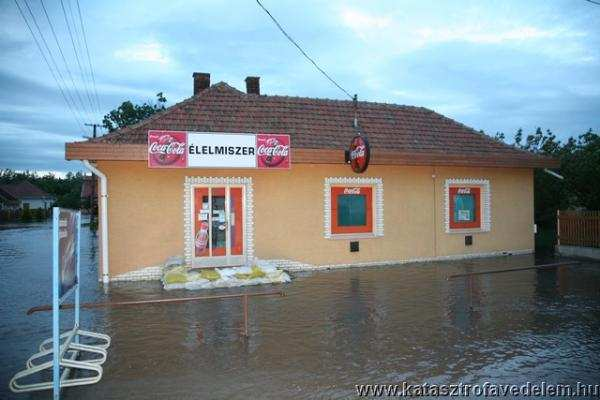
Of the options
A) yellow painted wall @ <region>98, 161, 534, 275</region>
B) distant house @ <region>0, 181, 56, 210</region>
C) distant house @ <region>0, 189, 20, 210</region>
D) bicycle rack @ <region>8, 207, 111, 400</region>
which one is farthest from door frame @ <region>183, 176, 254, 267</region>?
distant house @ <region>0, 181, 56, 210</region>

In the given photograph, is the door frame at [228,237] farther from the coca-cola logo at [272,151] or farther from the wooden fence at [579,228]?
the wooden fence at [579,228]

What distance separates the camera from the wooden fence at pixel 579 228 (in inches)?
600

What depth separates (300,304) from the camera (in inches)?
356

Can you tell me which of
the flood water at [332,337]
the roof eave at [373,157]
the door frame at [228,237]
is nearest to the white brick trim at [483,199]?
the roof eave at [373,157]

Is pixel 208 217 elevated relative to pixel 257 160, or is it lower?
lower

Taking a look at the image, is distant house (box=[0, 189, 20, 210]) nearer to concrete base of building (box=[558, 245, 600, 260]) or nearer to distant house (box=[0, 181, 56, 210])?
distant house (box=[0, 181, 56, 210])

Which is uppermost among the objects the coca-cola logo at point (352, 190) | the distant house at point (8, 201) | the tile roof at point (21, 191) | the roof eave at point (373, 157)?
the tile roof at point (21, 191)

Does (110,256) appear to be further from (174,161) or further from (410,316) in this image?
(410,316)

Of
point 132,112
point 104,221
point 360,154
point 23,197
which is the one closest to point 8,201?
point 23,197

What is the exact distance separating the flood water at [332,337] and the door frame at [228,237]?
5.31ft

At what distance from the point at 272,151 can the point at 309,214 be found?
224 cm

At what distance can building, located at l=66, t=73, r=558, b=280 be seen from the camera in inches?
461

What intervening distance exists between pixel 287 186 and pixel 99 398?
29.1 ft

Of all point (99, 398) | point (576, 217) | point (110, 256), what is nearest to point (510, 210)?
point (576, 217)
